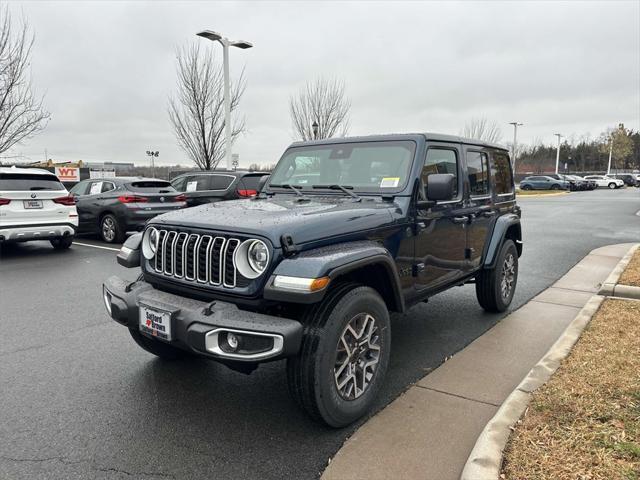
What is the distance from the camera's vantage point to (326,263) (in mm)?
2746

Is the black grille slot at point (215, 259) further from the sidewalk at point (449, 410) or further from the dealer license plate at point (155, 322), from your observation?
the sidewalk at point (449, 410)

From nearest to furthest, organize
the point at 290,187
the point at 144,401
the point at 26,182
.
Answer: the point at 144,401 → the point at 290,187 → the point at 26,182

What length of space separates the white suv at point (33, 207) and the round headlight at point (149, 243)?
6.94 meters

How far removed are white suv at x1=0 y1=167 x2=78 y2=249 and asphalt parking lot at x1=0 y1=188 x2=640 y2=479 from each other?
3523mm

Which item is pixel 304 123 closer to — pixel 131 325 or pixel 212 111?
pixel 212 111

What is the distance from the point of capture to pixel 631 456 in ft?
8.39

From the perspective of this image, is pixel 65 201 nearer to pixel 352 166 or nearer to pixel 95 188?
pixel 95 188

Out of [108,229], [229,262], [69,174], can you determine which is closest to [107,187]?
[108,229]

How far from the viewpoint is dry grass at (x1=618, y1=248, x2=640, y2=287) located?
624 cm

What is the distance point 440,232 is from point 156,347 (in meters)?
2.55

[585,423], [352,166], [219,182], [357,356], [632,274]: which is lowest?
[585,423]

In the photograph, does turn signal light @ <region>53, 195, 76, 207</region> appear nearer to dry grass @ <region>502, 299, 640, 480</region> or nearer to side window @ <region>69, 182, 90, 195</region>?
side window @ <region>69, 182, 90, 195</region>

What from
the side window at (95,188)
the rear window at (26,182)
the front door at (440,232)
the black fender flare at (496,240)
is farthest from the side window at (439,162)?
the side window at (95,188)

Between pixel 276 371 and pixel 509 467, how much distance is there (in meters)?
1.97
